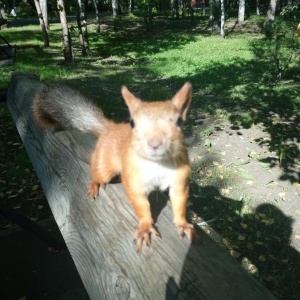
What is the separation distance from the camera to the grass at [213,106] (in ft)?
10.5

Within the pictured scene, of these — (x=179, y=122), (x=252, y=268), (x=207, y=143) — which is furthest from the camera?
(x=207, y=143)

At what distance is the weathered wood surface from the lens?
3.24 feet

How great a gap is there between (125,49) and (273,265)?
11808mm

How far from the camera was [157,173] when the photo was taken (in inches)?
57.0

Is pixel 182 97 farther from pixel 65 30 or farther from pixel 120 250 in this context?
pixel 65 30

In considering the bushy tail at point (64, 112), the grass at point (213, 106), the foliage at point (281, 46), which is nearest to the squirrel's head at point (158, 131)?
the bushy tail at point (64, 112)

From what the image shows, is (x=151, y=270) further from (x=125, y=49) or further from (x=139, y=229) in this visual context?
(x=125, y=49)

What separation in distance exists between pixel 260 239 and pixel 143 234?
2.33m

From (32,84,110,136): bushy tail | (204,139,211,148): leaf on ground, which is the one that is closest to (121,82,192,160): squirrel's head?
(32,84,110,136): bushy tail

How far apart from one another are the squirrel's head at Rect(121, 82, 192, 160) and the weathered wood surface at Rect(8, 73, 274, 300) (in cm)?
29

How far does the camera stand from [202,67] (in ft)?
32.9

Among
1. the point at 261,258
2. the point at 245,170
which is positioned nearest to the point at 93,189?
the point at 261,258

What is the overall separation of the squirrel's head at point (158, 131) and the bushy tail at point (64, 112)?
684 millimetres

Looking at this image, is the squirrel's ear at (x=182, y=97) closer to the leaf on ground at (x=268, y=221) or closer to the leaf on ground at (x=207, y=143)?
the leaf on ground at (x=268, y=221)
